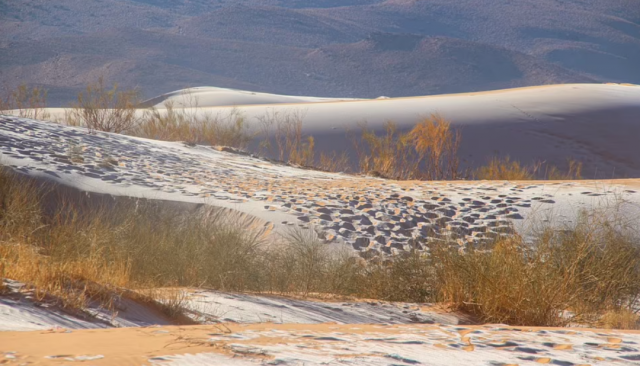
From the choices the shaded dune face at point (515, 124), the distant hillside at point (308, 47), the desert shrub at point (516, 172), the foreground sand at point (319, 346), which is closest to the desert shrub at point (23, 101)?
the shaded dune face at point (515, 124)

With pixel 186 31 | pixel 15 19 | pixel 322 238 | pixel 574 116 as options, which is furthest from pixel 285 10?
pixel 322 238

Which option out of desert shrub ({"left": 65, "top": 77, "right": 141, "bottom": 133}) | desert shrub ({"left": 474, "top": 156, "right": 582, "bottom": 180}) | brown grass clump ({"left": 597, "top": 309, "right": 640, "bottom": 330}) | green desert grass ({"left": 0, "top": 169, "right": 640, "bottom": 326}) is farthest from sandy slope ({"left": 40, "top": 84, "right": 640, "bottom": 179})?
brown grass clump ({"left": 597, "top": 309, "right": 640, "bottom": 330})

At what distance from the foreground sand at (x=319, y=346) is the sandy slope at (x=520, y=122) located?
715 inches

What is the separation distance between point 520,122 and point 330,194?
15.7 meters

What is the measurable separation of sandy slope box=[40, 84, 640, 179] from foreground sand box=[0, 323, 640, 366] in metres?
18.1

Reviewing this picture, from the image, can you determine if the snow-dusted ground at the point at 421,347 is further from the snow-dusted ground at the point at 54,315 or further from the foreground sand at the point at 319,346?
the snow-dusted ground at the point at 54,315

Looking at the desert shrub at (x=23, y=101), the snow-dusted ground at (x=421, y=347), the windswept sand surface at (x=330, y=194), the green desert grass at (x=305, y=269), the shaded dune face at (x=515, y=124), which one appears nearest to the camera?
the snow-dusted ground at (x=421, y=347)

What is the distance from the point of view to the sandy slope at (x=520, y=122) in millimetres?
23188

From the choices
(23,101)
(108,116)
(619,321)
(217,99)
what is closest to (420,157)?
(108,116)

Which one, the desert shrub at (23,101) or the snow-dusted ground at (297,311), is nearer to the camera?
the snow-dusted ground at (297,311)

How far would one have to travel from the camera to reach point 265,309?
547 centimetres

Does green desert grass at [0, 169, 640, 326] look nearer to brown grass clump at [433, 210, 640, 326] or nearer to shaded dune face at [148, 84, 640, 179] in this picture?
brown grass clump at [433, 210, 640, 326]

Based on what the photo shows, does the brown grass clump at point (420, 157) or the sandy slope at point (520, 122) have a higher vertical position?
the sandy slope at point (520, 122)

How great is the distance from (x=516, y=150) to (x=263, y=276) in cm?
1797
